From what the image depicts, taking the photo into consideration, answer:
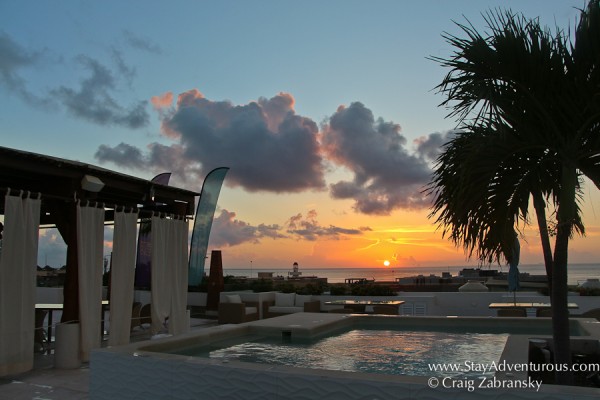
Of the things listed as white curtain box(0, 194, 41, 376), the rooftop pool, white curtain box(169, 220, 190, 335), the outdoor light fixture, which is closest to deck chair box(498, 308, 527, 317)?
the rooftop pool

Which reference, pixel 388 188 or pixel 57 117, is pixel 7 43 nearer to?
pixel 57 117

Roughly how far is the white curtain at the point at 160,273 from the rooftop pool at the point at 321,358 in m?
2.05

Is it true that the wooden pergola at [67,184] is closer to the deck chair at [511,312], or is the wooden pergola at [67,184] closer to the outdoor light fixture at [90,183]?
the outdoor light fixture at [90,183]

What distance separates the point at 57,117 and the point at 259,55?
4.50m

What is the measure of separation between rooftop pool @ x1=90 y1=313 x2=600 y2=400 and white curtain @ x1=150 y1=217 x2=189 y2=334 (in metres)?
2.00

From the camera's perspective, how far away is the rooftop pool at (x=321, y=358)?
380 cm

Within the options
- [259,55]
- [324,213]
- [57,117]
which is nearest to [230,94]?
[259,55]

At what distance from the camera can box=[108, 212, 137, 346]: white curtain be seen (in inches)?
322

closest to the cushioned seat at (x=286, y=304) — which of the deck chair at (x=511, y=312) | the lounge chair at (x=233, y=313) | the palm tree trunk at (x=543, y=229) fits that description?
the lounge chair at (x=233, y=313)

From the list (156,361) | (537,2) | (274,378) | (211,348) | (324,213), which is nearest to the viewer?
(274,378)

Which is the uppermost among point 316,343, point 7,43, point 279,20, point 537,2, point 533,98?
point 279,20

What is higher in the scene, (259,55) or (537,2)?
(259,55)

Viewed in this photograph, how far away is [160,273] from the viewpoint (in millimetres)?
9258

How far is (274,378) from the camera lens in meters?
4.05
